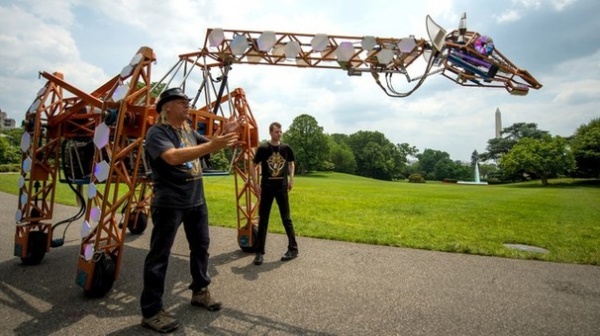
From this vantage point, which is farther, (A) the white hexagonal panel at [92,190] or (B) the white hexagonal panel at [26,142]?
(B) the white hexagonal panel at [26,142]

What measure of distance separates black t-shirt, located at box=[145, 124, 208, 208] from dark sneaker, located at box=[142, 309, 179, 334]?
1.20 meters

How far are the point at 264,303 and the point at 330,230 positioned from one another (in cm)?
500

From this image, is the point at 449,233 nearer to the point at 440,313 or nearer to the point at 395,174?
the point at 440,313

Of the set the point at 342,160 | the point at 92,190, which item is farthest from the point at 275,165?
the point at 342,160

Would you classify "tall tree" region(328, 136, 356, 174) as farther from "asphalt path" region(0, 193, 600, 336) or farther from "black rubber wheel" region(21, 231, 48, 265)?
"black rubber wheel" region(21, 231, 48, 265)

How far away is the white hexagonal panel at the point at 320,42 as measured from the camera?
515cm

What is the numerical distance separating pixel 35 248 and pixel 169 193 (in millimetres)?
3969

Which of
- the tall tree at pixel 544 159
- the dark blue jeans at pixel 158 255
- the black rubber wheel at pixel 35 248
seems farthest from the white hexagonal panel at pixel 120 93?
the tall tree at pixel 544 159

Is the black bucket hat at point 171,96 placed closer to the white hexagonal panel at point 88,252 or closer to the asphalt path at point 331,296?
the white hexagonal panel at point 88,252

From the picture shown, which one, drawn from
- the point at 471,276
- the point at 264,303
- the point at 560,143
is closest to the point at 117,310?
the point at 264,303

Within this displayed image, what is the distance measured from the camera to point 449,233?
29.6ft

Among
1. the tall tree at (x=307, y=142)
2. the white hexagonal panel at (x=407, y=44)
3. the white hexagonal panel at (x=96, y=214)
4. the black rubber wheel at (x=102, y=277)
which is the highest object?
the tall tree at (x=307, y=142)

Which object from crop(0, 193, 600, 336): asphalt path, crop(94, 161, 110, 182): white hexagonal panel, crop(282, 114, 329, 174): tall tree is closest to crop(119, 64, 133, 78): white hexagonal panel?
crop(94, 161, 110, 182): white hexagonal panel

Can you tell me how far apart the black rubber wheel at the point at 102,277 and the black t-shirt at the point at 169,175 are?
5.24ft
